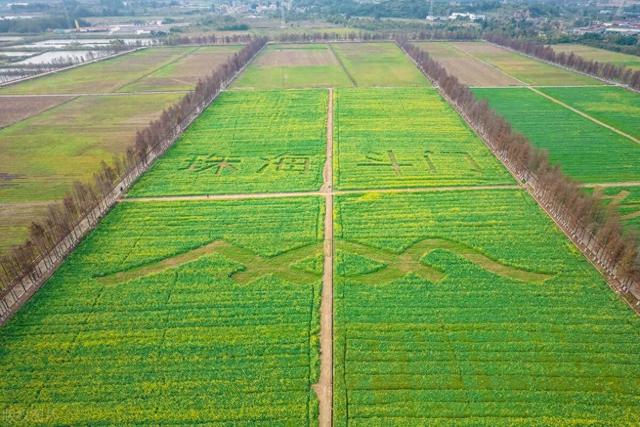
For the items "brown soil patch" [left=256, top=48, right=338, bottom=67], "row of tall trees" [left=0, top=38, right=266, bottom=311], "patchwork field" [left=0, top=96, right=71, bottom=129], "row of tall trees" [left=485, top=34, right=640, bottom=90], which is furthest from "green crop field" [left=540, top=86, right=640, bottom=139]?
"patchwork field" [left=0, top=96, right=71, bottom=129]

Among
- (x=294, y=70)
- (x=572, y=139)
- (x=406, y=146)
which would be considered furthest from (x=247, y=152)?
(x=294, y=70)

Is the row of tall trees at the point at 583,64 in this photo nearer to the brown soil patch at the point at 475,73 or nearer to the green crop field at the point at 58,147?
the brown soil patch at the point at 475,73

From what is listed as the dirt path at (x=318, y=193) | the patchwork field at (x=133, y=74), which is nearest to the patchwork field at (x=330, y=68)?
the patchwork field at (x=133, y=74)

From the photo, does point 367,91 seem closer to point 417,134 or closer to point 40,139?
point 417,134

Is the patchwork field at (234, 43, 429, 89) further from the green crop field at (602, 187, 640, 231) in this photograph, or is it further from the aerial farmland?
the green crop field at (602, 187, 640, 231)

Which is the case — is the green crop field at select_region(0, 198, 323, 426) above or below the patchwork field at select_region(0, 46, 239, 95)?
below

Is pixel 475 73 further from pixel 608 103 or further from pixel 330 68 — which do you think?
pixel 330 68
